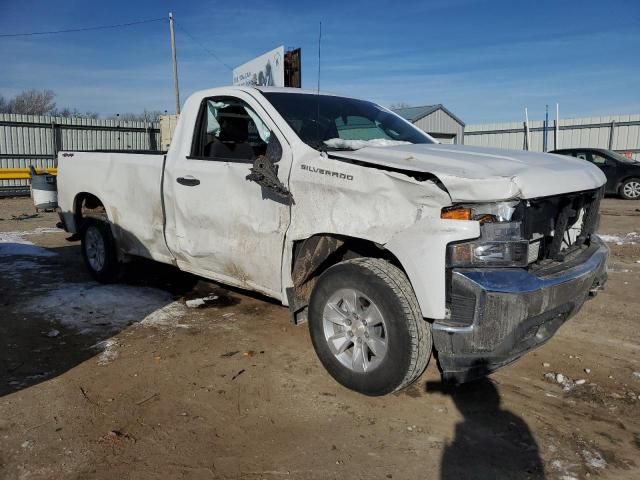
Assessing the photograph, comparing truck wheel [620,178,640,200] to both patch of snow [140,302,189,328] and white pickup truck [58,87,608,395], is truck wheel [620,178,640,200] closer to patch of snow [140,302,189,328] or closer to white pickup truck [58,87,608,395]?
white pickup truck [58,87,608,395]

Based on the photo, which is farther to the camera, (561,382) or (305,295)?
(305,295)

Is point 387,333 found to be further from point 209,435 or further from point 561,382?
point 561,382

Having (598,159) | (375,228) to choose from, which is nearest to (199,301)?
(375,228)

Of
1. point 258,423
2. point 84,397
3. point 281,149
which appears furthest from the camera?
point 281,149

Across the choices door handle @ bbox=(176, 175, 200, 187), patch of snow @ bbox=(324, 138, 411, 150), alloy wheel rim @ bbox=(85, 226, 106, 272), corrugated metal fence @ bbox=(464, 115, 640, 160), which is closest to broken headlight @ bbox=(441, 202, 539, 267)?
patch of snow @ bbox=(324, 138, 411, 150)

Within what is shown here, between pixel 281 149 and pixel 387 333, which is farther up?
pixel 281 149

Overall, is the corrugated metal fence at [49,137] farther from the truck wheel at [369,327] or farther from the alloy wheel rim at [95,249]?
the truck wheel at [369,327]

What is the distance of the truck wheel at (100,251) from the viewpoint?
5.85 metres

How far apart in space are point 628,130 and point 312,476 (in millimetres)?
24583

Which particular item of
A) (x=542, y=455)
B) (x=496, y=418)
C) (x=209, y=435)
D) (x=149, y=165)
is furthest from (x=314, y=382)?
(x=149, y=165)

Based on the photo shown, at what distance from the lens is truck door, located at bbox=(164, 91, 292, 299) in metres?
3.93

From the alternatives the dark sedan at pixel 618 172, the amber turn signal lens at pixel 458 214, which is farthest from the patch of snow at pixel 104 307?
the dark sedan at pixel 618 172

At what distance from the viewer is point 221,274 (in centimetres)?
450

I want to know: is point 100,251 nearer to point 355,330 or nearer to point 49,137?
point 355,330
